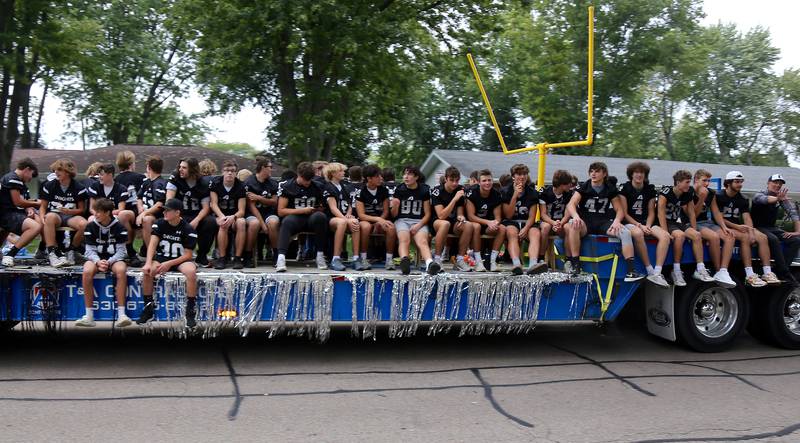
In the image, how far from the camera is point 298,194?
801 cm

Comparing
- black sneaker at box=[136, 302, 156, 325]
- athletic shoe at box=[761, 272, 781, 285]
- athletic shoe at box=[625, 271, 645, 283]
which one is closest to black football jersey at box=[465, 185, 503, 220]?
athletic shoe at box=[625, 271, 645, 283]

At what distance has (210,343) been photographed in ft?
25.2

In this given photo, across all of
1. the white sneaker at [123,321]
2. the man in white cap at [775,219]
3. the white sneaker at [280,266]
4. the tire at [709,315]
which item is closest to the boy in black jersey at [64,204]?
the white sneaker at [123,321]

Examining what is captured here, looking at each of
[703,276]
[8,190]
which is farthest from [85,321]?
[703,276]

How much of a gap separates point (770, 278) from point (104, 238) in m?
7.33

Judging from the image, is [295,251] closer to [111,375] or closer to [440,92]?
[111,375]

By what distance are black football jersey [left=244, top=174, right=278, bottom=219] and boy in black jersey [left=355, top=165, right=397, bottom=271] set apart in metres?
1.03

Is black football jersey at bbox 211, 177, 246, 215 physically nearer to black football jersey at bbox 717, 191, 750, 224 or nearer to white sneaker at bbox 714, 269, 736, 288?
white sneaker at bbox 714, 269, 736, 288

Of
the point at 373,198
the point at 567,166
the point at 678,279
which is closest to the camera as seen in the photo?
the point at 678,279

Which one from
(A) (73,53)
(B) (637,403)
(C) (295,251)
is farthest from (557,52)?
(B) (637,403)

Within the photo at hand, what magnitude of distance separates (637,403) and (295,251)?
15.1ft

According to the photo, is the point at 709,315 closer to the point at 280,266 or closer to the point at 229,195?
the point at 280,266

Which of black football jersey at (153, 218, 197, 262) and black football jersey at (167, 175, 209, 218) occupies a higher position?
black football jersey at (167, 175, 209, 218)

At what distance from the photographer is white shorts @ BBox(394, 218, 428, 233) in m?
7.92
